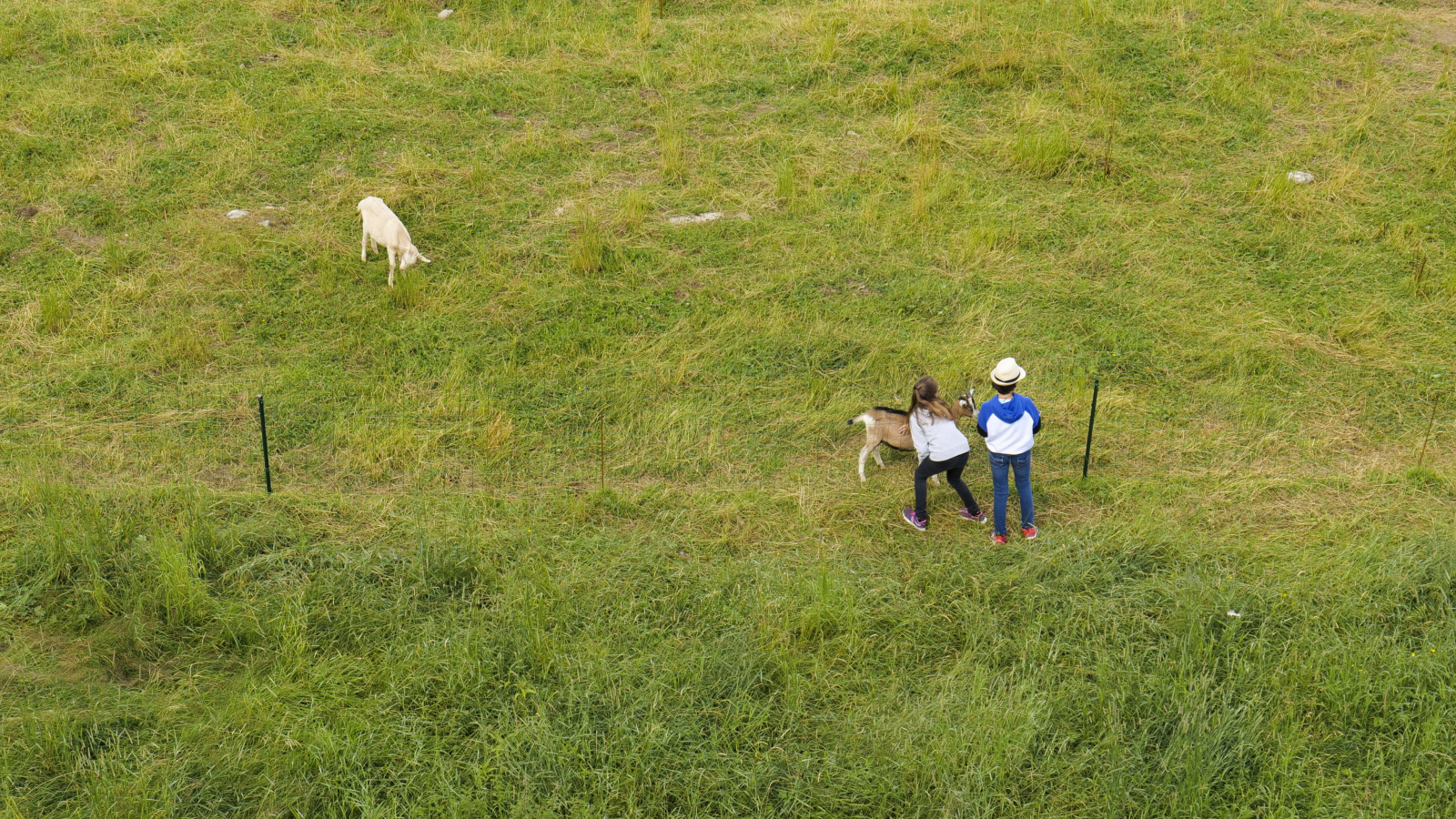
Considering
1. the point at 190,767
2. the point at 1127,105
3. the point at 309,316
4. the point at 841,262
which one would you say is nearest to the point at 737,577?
the point at 190,767

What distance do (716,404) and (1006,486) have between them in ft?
7.89

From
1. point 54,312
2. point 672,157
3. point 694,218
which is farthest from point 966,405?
point 54,312

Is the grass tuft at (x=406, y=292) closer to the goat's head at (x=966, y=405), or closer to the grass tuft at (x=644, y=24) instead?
the goat's head at (x=966, y=405)

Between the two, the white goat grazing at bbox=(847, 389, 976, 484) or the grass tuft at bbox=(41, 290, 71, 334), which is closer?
the white goat grazing at bbox=(847, 389, 976, 484)

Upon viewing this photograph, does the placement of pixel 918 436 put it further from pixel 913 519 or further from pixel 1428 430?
pixel 1428 430

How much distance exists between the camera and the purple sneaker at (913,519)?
285 inches

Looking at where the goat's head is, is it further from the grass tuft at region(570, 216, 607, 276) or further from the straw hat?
the grass tuft at region(570, 216, 607, 276)

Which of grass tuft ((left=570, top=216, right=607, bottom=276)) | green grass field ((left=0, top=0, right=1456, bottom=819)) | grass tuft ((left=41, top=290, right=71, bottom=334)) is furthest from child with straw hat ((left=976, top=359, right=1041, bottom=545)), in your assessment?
grass tuft ((left=41, top=290, right=71, bottom=334))

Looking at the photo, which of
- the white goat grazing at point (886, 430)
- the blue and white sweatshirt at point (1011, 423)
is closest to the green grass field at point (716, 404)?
the white goat grazing at point (886, 430)

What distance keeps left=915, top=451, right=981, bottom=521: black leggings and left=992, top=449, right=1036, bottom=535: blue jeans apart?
0.69 ft

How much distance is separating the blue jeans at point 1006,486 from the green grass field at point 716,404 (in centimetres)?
20

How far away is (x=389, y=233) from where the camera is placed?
973cm

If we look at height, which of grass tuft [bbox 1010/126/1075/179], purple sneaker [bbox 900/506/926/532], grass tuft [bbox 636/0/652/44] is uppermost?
grass tuft [bbox 636/0/652/44]

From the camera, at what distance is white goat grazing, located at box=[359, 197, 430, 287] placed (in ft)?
31.8
